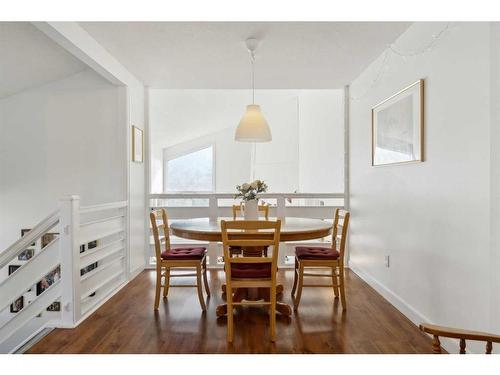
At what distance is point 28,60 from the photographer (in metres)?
3.47

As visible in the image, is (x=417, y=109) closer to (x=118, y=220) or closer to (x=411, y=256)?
(x=411, y=256)

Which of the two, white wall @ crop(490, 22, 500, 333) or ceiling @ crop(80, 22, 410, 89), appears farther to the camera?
ceiling @ crop(80, 22, 410, 89)

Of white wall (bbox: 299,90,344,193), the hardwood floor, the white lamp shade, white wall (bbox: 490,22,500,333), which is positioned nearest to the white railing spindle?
the hardwood floor

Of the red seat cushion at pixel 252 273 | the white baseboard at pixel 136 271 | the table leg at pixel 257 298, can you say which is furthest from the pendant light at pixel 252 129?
the white baseboard at pixel 136 271

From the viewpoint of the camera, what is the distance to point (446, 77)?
7.68ft

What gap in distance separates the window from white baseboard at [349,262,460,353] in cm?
580

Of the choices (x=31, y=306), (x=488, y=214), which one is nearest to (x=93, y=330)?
(x=31, y=306)

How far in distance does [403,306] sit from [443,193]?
1.12 metres

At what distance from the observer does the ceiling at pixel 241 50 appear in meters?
2.97

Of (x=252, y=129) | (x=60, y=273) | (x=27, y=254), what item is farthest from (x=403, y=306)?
(x=27, y=254)

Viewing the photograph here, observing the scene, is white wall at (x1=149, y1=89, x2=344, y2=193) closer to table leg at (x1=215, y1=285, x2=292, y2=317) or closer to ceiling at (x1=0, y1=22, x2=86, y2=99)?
ceiling at (x1=0, y1=22, x2=86, y2=99)

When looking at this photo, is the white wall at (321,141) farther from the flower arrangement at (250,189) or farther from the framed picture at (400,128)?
the flower arrangement at (250,189)

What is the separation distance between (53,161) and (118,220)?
3.33 ft

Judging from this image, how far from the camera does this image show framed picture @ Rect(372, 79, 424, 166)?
106 inches
